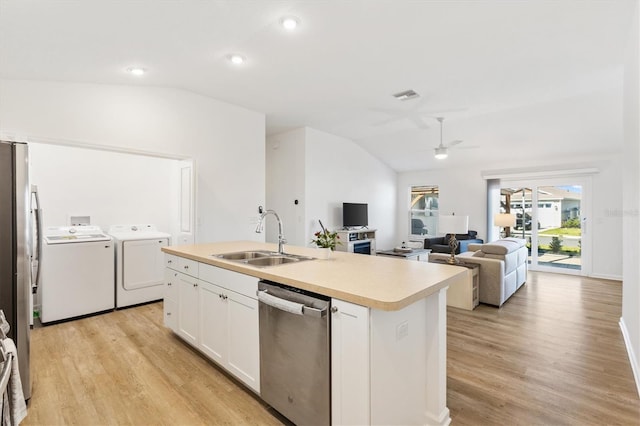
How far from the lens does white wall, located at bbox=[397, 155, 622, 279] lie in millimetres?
5832

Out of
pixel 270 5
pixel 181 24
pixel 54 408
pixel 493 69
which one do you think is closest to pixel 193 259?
pixel 54 408

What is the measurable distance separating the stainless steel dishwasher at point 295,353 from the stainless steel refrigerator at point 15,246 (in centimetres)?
158

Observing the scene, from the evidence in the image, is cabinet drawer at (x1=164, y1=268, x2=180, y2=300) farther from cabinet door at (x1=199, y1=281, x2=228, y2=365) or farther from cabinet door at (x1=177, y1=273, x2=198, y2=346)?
cabinet door at (x1=199, y1=281, x2=228, y2=365)

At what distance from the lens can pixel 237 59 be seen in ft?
10.7

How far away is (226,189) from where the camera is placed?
485 centimetres

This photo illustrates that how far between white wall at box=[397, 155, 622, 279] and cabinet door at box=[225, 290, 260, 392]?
6741 mm

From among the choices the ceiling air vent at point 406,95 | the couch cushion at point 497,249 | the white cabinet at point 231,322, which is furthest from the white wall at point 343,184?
the white cabinet at point 231,322

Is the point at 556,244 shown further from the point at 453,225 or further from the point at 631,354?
the point at 631,354

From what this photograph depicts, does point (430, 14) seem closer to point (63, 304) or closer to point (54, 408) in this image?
point (54, 408)

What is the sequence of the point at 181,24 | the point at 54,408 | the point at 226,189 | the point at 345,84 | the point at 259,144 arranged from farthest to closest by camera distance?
1. the point at 259,144
2. the point at 226,189
3. the point at 345,84
4. the point at 181,24
5. the point at 54,408

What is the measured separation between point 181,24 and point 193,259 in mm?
1950

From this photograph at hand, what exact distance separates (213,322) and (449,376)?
1.87 meters

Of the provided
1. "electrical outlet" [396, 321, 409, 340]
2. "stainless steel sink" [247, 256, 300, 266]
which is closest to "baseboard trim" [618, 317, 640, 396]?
"electrical outlet" [396, 321, 409, 340]

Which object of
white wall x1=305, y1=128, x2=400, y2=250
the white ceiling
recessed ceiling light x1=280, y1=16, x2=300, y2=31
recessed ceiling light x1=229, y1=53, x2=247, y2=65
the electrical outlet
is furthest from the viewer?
white wall x1=305, y1=128, x2=400, y2=250
